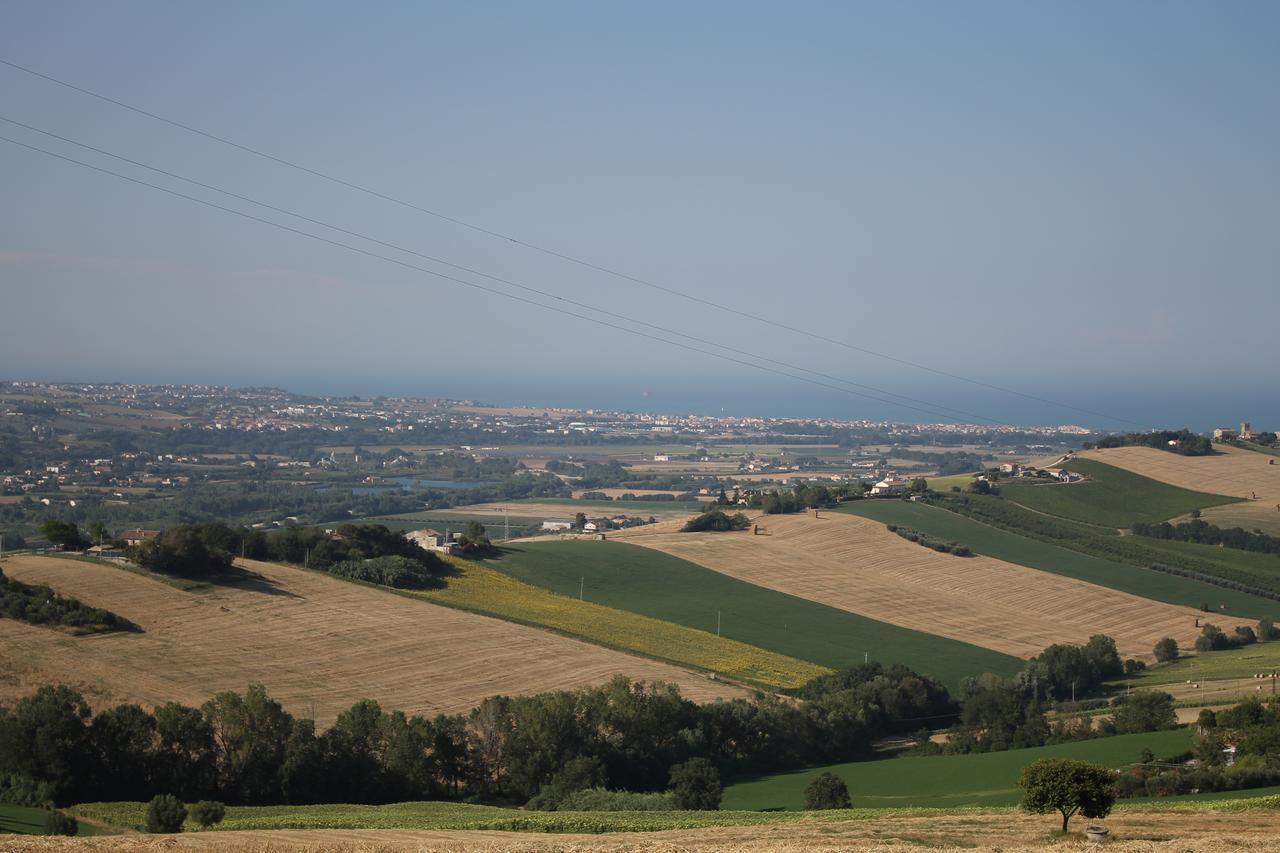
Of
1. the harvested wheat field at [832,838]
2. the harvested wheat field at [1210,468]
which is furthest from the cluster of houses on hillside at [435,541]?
the harvested wheat field at [1210,468]

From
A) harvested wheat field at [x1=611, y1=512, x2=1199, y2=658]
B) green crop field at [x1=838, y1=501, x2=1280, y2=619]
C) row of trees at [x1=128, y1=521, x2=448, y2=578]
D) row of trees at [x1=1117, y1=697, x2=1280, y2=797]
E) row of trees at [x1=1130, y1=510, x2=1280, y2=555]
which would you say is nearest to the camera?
row of trees at [x1=1117, y1=697, x2=1280, y2=797]

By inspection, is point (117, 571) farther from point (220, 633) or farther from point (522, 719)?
point (522, 719)

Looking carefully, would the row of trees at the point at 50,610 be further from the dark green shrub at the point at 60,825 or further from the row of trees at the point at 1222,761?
the row of trees at the point at 1222,761

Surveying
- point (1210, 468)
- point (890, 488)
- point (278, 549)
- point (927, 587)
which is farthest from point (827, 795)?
point (1210, 468)

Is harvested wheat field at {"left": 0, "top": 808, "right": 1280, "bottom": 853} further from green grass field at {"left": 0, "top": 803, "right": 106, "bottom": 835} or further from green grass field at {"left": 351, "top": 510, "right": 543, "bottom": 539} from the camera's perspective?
green grass field at {"left": 351, "top": 510, "right": 543, "bottom": 539}

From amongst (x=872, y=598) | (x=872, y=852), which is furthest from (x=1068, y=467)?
(x=872, y=852)

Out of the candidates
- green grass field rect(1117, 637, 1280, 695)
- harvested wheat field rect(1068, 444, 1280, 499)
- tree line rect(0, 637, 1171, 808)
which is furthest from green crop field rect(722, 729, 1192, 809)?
harvested wheat field rect(1068, 444, 1280, 499)

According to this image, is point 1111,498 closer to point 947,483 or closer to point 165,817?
point 947,483
